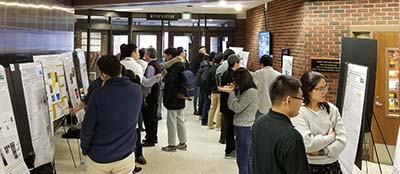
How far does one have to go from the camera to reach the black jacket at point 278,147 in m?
2.17

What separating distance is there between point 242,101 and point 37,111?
87.0 inches

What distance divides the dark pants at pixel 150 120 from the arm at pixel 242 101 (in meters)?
1.90

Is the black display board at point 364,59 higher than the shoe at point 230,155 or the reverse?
higher

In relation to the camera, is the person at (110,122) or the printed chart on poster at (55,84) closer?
the person at (110,122)

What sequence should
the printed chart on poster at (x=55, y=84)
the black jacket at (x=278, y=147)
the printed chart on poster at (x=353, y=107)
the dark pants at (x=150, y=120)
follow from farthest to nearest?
the dark pants at (x=150, y=120)
the printed chart on poster at (x=55, y=84)
the printed chart on poster at (x=353, y=107)
the black jacket at (x=278, y=147)

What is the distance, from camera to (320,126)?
2988mm

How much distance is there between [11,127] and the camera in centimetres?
329

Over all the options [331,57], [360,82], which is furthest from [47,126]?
[331,57]

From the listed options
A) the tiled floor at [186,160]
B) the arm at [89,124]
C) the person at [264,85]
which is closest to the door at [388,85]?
the tiled floor at [186,160]

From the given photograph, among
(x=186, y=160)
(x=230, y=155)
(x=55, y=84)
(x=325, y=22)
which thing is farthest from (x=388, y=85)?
(x=55, y=84)

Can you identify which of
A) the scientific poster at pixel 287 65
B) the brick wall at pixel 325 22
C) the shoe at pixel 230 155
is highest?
the brick wall at pixel 325 22

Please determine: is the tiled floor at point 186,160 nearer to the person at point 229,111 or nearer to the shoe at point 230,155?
the shoe at point 230,155

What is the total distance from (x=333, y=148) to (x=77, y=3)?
5.83 m

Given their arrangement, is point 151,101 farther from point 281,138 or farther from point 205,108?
point 281,138
